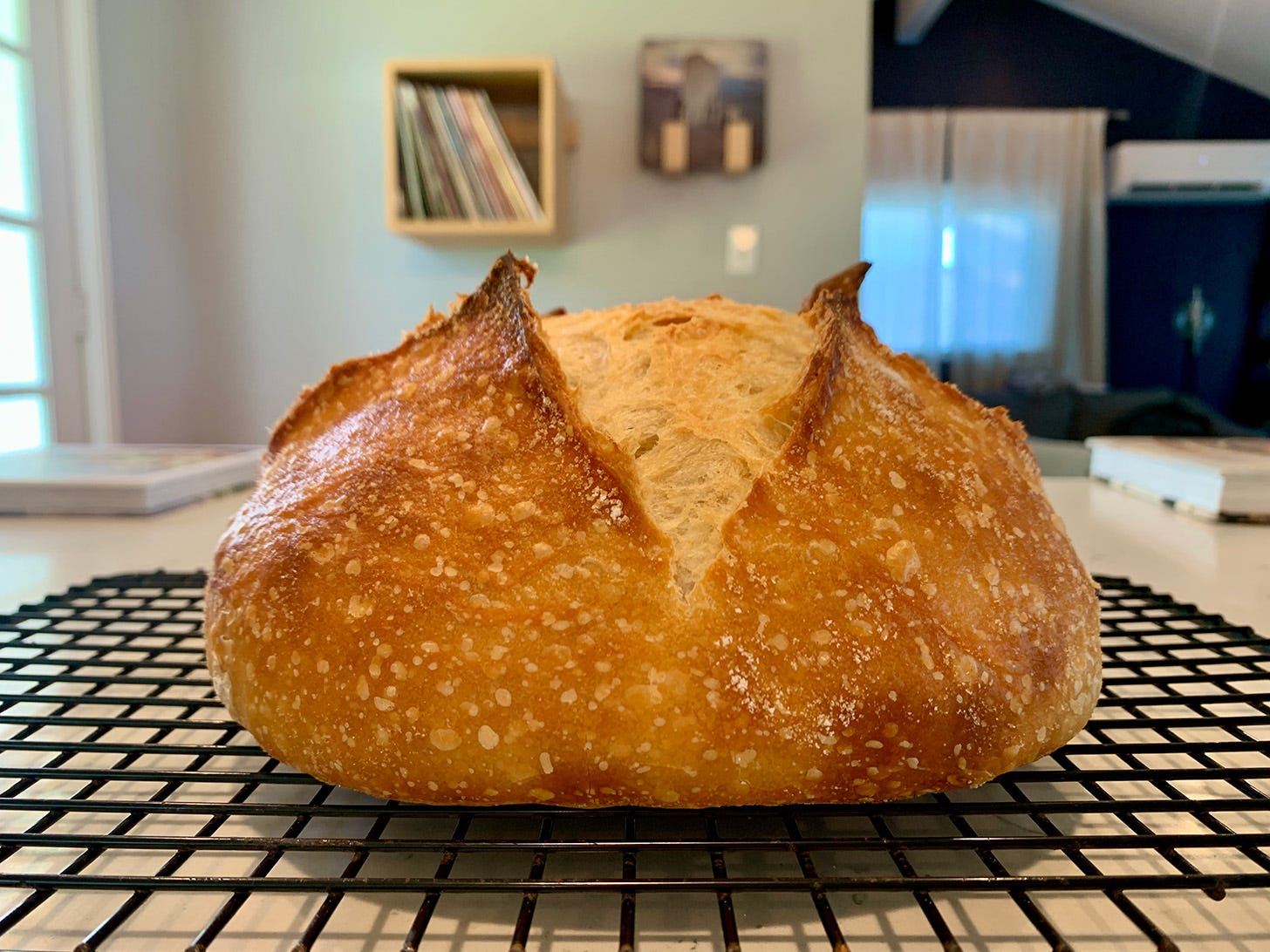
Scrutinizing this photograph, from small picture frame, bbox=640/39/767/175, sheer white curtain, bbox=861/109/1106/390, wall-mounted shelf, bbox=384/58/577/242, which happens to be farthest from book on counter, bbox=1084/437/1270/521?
sheer white curtain, bbox=861/109/1106/390

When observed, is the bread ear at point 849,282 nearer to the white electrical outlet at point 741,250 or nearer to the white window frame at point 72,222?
the white electrical outlet at point 741,250

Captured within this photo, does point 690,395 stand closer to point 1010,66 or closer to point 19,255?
point 19,255

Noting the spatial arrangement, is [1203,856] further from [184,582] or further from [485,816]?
[184,582]

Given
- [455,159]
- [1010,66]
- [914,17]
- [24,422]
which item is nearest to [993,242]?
[1010,66]

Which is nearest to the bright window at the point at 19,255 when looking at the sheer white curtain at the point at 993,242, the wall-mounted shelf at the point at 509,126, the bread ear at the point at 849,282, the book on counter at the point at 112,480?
the book on counter at the point at 112,480

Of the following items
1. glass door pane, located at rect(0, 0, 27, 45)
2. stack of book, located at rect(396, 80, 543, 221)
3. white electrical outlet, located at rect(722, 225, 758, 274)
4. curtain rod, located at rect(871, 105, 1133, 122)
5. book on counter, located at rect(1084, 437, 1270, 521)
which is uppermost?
curtain rod, located at rect(871, 105, 1133, 122)

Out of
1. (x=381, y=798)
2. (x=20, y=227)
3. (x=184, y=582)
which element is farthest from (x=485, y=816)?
(x=20, y=227)

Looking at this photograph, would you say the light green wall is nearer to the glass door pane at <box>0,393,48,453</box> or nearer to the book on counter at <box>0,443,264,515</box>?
the glass door pane at <box>0,393,48,453</box>
